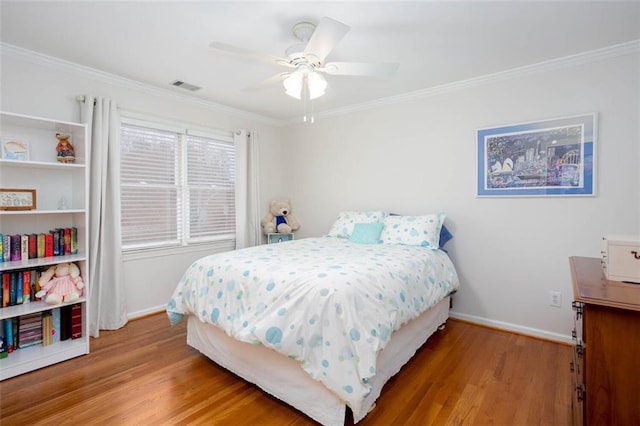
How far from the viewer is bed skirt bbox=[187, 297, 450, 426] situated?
1.64 m

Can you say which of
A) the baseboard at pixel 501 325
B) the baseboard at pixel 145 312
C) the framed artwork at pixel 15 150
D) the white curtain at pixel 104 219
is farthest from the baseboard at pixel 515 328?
the framed artwork at pixel 15 150

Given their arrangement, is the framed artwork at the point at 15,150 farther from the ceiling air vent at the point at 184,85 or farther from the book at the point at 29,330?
the ceiling air vent at the point at 184,85

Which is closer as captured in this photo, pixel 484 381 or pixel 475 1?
pixel 475 1

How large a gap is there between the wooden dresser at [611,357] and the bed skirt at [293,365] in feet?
3.01

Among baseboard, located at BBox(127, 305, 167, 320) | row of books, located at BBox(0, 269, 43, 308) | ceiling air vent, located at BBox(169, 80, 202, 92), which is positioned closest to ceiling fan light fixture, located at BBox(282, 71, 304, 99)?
ceiling air vent, located at BBox(169, 80, 202, 92)

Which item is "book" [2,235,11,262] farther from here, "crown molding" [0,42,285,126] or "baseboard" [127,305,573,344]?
"crown molding" [0,42,285,126]

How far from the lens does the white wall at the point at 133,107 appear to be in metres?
2.46

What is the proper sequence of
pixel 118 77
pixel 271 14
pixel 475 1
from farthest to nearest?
1. pixel 118 77
2. pixel 271 14
3. pixel 475 1

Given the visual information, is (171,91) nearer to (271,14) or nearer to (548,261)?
(271,14)

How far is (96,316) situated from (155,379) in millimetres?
1133

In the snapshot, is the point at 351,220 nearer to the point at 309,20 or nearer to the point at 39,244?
the point at 309,20

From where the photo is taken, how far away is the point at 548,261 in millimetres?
2691

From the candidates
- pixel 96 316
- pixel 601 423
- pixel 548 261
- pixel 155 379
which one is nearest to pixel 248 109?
pixel 96 316

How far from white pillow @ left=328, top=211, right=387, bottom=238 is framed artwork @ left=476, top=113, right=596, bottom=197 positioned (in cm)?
102
